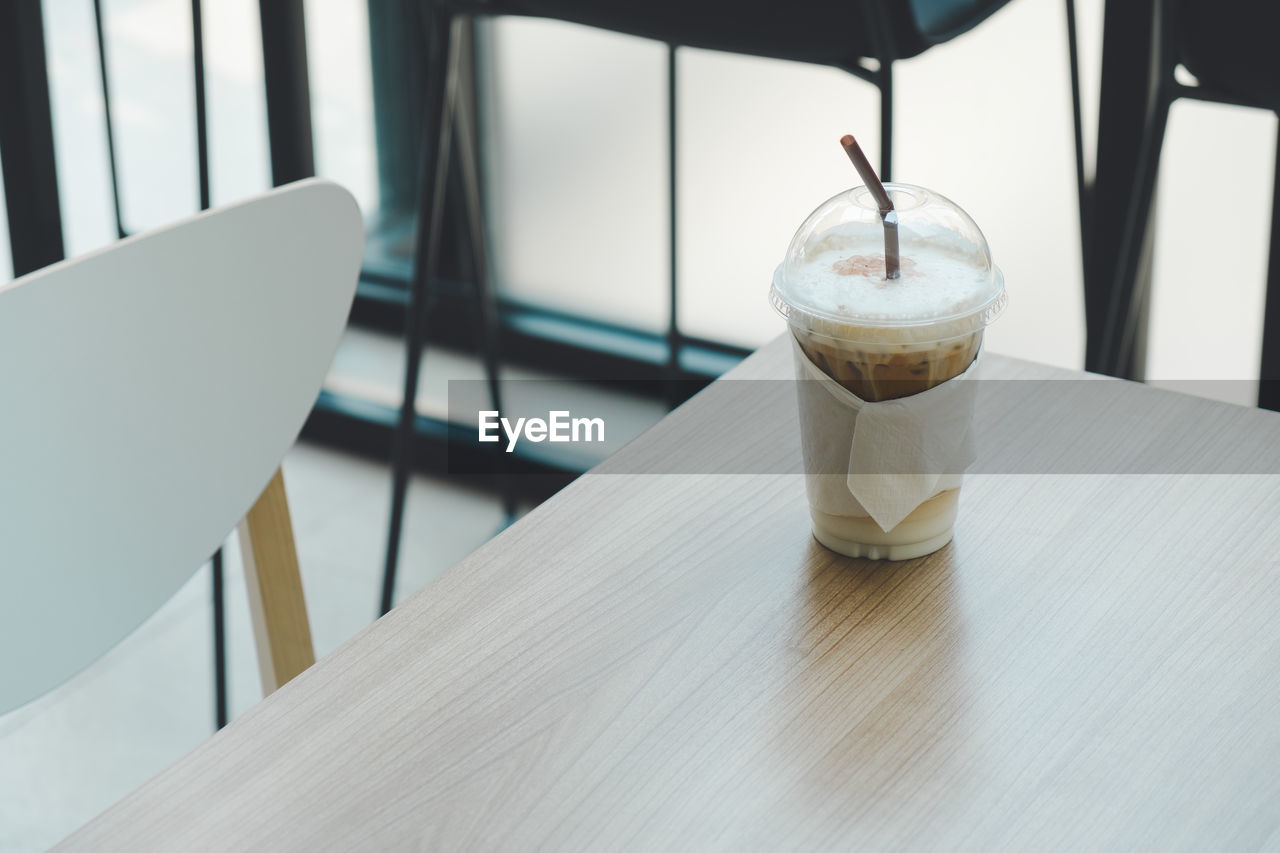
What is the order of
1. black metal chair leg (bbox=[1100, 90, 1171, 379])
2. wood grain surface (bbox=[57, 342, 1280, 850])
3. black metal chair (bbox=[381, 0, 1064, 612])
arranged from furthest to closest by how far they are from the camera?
black metal chair leg (bbox=[1100, 90, 1171, 379]) < black metal chair (bbox=[381, 0, 1064, 612]) < wood grain surface (bbox=[57, 342, 1280, 850])

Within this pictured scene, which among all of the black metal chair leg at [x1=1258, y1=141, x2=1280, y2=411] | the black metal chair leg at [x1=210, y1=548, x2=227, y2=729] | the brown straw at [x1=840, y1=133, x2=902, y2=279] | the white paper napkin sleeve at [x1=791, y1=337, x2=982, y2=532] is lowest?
the black metal chair leg at [x1=210, y1=548, x2=227, y2=729]

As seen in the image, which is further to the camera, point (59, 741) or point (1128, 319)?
point (59, 741)

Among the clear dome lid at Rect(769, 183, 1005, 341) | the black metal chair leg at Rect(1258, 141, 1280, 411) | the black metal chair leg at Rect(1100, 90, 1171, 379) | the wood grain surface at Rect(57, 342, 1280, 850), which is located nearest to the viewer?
the wood grain surface at Rect(57, 342, 1280, 850)

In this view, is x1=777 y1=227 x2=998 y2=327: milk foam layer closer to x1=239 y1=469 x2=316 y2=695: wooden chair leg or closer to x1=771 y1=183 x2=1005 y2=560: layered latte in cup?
x1=771 y1=183 x2=1005 y2=560: layered latte in cup

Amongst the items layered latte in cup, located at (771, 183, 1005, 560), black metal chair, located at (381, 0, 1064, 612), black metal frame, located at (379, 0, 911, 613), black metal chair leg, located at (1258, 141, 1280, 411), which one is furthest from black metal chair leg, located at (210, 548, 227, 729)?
black metal chair leg, located at (1258, 141, 1280, 411)

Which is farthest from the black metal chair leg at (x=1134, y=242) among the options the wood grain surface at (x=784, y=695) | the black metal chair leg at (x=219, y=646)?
the black metal chair leg at (x=219, y=646)

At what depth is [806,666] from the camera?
2.22ft

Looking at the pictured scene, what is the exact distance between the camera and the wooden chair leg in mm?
899

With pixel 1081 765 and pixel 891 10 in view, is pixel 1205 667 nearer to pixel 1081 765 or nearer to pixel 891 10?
pixel 1081 765

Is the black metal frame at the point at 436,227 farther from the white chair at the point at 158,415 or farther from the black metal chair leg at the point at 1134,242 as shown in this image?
the white chair at the point at 158,415

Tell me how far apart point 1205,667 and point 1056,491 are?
0.58ft

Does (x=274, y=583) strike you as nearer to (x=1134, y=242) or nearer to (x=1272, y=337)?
(x=1134, y=242)

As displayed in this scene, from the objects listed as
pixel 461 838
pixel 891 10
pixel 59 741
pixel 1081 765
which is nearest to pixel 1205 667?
pixel 1081 765

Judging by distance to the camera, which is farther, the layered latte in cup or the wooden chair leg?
the wooden chair leg
